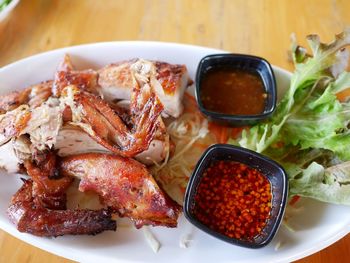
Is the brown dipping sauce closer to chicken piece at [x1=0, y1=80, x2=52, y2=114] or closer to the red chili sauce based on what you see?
the red chili sauce

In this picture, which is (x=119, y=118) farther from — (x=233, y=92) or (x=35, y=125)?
(x=233, y=92)

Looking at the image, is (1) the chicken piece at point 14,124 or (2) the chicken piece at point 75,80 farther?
(2) the chicken piece at point 75,80

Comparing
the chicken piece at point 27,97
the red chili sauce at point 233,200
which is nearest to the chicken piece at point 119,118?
the chicken piece at point 27,97

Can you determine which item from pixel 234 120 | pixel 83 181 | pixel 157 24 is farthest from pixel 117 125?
pixel 157 24

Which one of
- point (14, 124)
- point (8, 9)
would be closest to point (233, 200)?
point (14, 124)

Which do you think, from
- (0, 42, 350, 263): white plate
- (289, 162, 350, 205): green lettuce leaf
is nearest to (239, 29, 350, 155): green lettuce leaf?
(289, 162, 350, 205): green lettuce leaf

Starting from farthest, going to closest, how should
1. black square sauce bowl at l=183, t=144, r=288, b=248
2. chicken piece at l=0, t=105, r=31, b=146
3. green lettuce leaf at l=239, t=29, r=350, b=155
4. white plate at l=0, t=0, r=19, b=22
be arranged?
1. white plate at l=0, t=0, r=19, b=22
2. green lettuce leaf at l=239, t=29, r=350, b=155
3. chicken piece at l=0, t=105, r=31, b=146
4. black square sauce bowl at l=183, t=144, r=288, b=248

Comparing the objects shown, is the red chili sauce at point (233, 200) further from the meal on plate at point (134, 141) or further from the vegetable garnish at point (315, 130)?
the vegetable garnish at point (315, 130)
